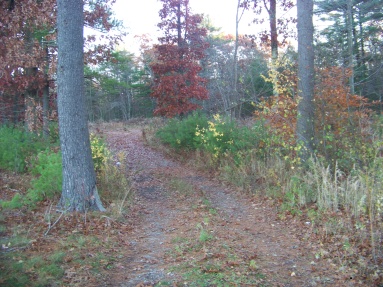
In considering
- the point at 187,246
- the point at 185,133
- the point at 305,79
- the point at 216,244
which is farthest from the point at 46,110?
the point at 216,244

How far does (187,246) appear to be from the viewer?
247 inches

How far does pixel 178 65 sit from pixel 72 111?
41.6ft

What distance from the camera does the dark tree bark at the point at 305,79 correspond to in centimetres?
888

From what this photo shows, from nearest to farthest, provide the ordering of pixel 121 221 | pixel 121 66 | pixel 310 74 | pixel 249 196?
pixel 121 221 < pixel 310 74 < pixel 249 196 < pixel 121 66

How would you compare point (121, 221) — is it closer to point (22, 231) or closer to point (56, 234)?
point (56, 234)

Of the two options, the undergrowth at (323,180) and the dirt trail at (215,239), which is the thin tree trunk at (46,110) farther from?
the undergrowth at (323,180)

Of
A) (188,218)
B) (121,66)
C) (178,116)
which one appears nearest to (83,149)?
(188,218)

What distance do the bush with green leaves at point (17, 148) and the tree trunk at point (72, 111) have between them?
13.1ft

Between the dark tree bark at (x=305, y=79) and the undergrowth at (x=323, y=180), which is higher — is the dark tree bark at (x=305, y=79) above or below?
above

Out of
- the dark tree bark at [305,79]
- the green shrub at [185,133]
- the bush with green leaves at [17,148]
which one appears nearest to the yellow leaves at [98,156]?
the bush with green leaves at [17,148]

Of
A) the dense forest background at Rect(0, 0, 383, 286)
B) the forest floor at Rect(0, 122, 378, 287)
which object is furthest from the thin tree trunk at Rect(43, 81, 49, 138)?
the forest floor at Rect(0, 122, 378, 287)

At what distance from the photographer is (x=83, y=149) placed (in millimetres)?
7941

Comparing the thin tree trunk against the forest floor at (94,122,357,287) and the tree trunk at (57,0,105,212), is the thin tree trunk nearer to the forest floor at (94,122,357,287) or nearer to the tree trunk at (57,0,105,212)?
the forest floor at (94,122,357,287)

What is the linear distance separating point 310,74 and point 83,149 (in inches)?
220
